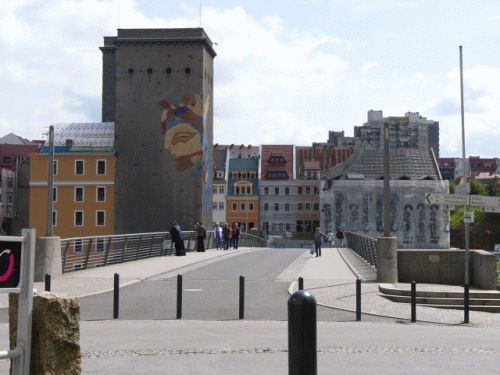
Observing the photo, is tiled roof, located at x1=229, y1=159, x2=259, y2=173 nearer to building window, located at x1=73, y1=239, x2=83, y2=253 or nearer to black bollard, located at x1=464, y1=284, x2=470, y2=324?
building window, located at x1=73, y1=239, x2=83, y2=253

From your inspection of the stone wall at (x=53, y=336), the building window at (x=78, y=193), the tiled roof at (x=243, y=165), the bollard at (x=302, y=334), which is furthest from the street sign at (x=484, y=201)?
the tiled roof at (x=243, y=165)

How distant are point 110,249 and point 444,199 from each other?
13561 mm

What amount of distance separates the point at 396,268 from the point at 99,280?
7985mm

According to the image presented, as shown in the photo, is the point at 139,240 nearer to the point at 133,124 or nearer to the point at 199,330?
the point at 199,330

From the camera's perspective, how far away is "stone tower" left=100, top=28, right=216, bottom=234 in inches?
3290

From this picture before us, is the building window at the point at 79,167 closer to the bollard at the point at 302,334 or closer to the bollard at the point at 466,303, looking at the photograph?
the bollard at the point at 466,303

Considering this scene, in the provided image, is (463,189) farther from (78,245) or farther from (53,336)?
(53,336)

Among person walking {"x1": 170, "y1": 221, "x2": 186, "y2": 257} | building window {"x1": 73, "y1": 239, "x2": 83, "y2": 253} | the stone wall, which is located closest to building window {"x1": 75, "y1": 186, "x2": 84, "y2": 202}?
person walking {"x1": 170, "y1": 221, "x2": 186, "y2": 257}

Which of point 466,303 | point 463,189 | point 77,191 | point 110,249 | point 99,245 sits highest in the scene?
point 77,191

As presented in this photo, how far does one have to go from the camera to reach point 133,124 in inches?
3381

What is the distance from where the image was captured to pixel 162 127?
85.2 meters

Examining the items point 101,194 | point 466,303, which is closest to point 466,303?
point 466,303

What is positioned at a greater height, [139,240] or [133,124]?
[133,124]

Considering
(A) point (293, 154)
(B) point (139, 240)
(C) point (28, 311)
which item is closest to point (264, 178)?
(A) point (293, 154)
